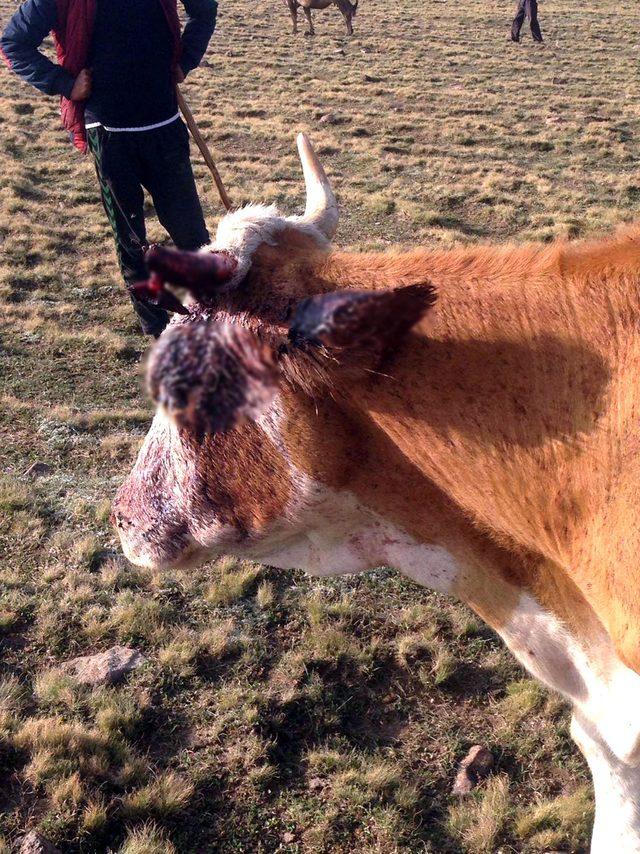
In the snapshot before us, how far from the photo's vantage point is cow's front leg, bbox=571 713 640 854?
2.55 m

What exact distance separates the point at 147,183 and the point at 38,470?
2.16m

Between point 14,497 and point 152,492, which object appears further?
point 14,497

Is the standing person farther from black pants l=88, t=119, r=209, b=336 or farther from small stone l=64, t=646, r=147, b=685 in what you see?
small stone l=64, t=646, r=147, b=685

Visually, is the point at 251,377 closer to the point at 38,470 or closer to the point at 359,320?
the point at 359,320

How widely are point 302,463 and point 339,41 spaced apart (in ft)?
110

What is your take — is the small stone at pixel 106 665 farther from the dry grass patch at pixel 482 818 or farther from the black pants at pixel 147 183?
the black pants at pixel 147 183

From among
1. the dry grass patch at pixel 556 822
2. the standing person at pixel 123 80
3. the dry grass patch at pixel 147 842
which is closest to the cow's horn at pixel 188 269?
the dry grass patch at pixel 147 842

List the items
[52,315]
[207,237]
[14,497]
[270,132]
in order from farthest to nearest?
[270,132] → [52,315] → [207,237] → [14,497]

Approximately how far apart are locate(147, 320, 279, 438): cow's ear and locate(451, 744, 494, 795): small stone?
2502 mm

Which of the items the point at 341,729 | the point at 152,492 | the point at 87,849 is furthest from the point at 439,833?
the point at 152,492

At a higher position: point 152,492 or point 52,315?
point 152,492

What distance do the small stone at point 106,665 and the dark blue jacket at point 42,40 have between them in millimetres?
3437

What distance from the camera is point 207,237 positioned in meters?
5.53

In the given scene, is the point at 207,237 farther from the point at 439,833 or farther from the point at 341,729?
the point at 439,833
